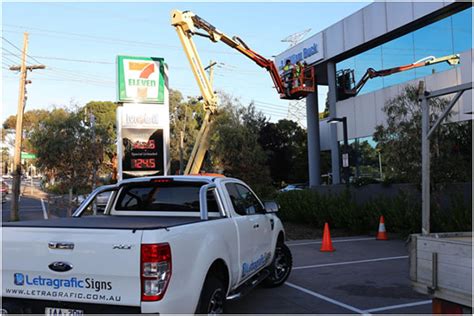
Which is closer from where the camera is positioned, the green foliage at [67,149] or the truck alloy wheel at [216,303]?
the truck alloy wheel at [216,303]

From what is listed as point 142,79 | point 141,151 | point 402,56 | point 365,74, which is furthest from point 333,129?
point 141,151

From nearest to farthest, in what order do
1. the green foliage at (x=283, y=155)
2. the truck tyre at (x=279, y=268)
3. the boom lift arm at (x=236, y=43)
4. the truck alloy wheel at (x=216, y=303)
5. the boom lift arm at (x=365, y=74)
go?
the truck alloy wheel at (x=216, y=303)
the truck tyre at (x=279, y=268)
the boom lift arm at (x=365, y=74)
the boom lift arm at (x=236, y=43)
the green foliage at (x=283, y=155)

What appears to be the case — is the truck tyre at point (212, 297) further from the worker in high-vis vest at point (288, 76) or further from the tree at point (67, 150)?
the worker in high-vis vest at point (288, 76)

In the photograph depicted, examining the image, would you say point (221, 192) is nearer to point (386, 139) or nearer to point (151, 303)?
point (151, 303)

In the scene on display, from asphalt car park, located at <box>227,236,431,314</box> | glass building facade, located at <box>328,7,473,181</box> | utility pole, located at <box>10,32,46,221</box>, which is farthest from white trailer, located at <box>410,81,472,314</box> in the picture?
utility pole, located at <box>10,32,46,221</box>

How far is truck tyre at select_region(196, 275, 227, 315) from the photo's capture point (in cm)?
447

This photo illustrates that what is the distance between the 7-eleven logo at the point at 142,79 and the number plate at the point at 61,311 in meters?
14.6

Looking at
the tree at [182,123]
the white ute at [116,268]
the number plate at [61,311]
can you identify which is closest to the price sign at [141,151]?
the white ute at [116,268]

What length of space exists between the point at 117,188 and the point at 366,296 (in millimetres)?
4008

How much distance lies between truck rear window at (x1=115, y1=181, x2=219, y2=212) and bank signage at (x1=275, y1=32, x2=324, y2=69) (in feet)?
67.4

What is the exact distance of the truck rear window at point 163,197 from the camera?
6.00 m

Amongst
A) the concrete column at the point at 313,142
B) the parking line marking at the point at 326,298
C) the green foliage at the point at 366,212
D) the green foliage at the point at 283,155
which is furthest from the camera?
the green foliage at the point at 283,155

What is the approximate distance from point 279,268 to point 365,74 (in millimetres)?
17426

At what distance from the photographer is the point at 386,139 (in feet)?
43.1
